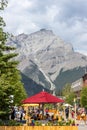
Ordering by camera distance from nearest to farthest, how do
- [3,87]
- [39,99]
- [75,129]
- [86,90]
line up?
[3,87], [75,129], [39,99], [86,90]

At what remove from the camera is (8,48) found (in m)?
27.1

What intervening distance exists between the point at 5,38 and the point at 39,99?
35.3 feet

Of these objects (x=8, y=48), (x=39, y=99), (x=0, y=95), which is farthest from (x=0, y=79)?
(x=39, y=99)

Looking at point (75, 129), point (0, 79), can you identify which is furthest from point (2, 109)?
point (75, 129)

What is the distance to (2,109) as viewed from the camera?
25906mm

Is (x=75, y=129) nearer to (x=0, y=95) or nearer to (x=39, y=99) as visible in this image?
(x=0, y=95)

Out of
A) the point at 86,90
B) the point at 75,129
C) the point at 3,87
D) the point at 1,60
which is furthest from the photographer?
the point at 86,90

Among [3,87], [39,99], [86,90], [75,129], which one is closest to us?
[3,87]

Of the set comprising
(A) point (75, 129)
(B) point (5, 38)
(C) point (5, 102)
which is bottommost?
(A) point (75, 129)

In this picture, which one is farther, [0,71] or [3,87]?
[0,71]

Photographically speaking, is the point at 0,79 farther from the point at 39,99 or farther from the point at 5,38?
the point at 39,99

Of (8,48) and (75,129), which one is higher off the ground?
(8,48)

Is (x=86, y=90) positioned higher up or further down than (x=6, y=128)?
higher up

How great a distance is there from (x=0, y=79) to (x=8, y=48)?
15.1 ft
